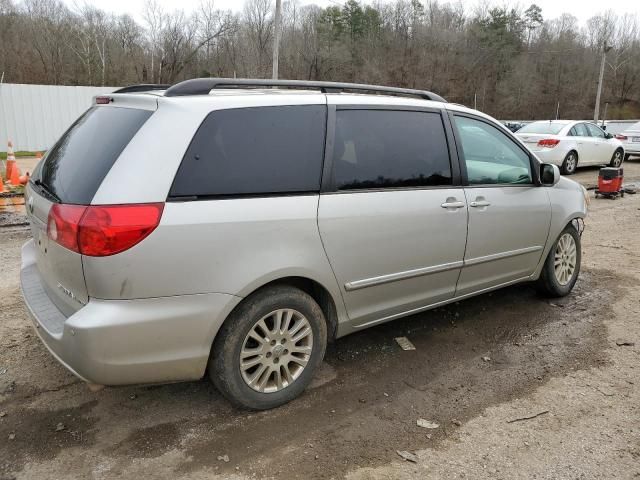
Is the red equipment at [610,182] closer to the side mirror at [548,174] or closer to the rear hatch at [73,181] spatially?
the side mirror at [548,174]

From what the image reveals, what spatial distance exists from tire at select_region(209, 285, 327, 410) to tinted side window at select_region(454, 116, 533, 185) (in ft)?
5.43

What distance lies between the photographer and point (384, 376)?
3.48 meters

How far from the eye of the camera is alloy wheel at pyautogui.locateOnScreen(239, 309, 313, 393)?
9.39 feet

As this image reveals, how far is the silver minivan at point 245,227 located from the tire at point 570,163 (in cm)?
1144

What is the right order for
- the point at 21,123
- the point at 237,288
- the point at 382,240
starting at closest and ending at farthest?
the point at 237,288 < the point at 382,240 < the point at 21,123

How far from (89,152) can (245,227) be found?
2.96 ft

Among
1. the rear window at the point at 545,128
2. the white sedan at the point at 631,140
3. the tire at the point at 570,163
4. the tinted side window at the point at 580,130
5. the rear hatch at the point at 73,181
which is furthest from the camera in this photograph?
the white sedan at the point at 631,140

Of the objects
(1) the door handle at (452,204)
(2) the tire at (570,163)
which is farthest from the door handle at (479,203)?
(2) the tire at (570,163)

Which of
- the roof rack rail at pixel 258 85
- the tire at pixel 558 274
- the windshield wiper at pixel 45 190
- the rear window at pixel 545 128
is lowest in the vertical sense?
the tire at pixel 558 274

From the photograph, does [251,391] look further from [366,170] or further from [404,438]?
[366,170]

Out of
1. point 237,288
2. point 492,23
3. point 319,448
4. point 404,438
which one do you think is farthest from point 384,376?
point 492,23

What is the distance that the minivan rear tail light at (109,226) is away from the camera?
236cm

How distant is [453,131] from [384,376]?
177 cm

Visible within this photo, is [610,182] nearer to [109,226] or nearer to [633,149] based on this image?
[633,149]
